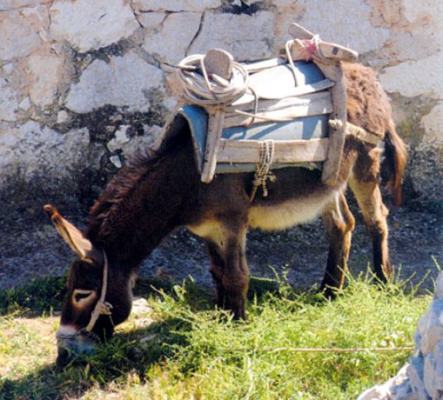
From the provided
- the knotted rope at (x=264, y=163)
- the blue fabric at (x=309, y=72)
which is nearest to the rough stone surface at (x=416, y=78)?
the blue fabric at (x=309, y=72)

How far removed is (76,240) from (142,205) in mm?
347

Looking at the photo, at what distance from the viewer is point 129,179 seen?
3.82m

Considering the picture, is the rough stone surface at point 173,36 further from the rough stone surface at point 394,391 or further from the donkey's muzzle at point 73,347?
the rough stone surface at point 394,391

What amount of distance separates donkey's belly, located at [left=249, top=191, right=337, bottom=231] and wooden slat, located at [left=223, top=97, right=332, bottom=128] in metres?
0.45

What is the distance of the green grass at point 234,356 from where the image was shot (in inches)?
135

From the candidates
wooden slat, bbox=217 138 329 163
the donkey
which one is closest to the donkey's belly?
the donkey

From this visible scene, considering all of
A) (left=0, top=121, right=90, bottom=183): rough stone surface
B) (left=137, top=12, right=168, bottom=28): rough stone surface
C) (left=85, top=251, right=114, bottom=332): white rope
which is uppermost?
(left=137, top=12, right=168, bottom=28): rough stone surface

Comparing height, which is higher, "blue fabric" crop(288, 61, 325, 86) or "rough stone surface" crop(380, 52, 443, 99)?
"blue fabric" crop(288, 61, 325, 86)

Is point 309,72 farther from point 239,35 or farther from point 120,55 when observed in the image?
point 120,55

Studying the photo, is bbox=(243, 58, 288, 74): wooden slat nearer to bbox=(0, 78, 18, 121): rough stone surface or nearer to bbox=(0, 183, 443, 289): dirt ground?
bbox=(0, 183, 443, 289): dirt ground

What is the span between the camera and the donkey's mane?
3788 millimetres

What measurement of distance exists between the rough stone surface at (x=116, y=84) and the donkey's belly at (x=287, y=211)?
1.54 m

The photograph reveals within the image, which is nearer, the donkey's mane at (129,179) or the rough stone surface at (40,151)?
the donkey's mane at (129,179)

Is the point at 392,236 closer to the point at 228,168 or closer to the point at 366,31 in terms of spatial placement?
the point at 366,31
